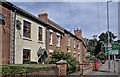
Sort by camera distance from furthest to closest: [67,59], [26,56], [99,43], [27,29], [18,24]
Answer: [99,43]
[27,29]
[26,56]
[67,59]
[18,24]

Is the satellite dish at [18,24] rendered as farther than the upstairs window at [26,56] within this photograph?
No

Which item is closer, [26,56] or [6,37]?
[6,37]

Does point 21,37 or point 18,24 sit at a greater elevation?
point 18,24

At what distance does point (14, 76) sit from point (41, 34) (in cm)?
1110

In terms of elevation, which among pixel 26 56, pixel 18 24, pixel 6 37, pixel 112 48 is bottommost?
pixel 26 56

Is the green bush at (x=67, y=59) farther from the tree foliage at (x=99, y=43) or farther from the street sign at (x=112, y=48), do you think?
the tree foliage at (x=99, y=43)

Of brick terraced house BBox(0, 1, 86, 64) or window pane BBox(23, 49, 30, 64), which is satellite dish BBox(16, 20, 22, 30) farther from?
window pane BBox(23, 49, 30, 64)

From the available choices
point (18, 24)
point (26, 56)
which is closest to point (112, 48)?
point (26, 56)

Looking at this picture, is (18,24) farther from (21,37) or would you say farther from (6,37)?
(6,37)

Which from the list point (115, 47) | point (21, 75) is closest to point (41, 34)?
point (115, 47)

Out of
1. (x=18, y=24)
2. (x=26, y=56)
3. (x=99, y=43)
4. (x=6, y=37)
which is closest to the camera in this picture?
(x=6, y=37)

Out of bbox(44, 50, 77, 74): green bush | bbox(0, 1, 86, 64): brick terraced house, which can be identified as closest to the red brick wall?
bbox(0, 1, 86, 64): brick terraced house

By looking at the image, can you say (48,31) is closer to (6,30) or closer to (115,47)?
(6,30)

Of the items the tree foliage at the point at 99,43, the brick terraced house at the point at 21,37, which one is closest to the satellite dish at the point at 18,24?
the brick terraced house at the point at 21,37
